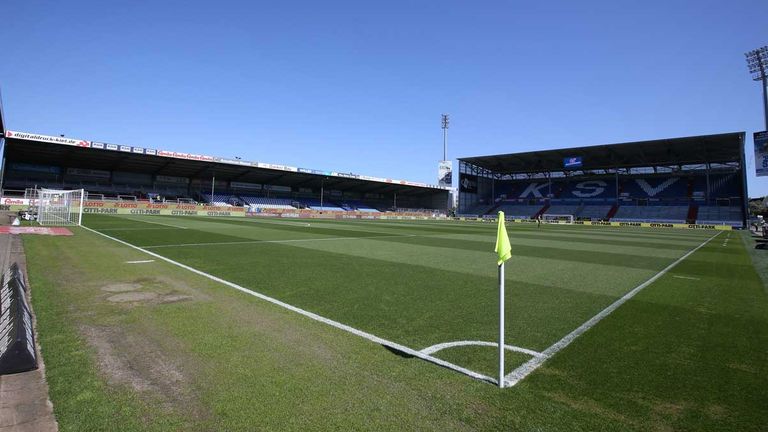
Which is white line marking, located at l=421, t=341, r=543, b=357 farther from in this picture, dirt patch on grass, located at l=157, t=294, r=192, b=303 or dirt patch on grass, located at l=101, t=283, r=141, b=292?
dirt patch on grass, located at l=101, t=283, r=141, b=292

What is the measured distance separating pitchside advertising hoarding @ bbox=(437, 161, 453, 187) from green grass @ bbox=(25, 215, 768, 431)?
230 feet

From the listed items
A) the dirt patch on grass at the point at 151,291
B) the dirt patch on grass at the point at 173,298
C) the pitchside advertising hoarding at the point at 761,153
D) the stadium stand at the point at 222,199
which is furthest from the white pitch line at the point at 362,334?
the stadium stand at the point at 222,199

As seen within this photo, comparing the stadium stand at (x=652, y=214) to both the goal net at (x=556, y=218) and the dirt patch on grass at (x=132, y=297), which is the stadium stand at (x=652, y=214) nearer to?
the goal net at (x=556, y=218)

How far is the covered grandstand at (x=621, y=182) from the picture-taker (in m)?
57.9

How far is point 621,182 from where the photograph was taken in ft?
236

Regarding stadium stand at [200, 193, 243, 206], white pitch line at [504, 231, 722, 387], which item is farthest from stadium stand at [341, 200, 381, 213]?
white pitch line at [504, 231, 722, 387]

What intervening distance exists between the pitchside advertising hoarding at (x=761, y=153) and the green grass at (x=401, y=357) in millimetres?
38209

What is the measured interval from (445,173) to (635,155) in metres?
32.6

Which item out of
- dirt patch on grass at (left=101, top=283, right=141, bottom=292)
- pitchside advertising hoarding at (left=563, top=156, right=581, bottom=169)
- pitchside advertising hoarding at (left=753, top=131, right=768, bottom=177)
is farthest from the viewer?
pitchside advertising hoarding at (left=563, top=156, right=581, bottom=169)

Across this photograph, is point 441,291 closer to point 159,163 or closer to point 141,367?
point 141,367

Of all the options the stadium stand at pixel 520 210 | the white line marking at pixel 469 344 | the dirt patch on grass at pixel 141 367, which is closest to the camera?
the dirt patch on grass at pixel 141 367

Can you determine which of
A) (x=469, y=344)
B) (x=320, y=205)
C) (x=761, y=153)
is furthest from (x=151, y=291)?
(x=320, y=205)

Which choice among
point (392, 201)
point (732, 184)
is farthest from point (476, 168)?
point (732, 184)

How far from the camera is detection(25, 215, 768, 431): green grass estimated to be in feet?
9.86
